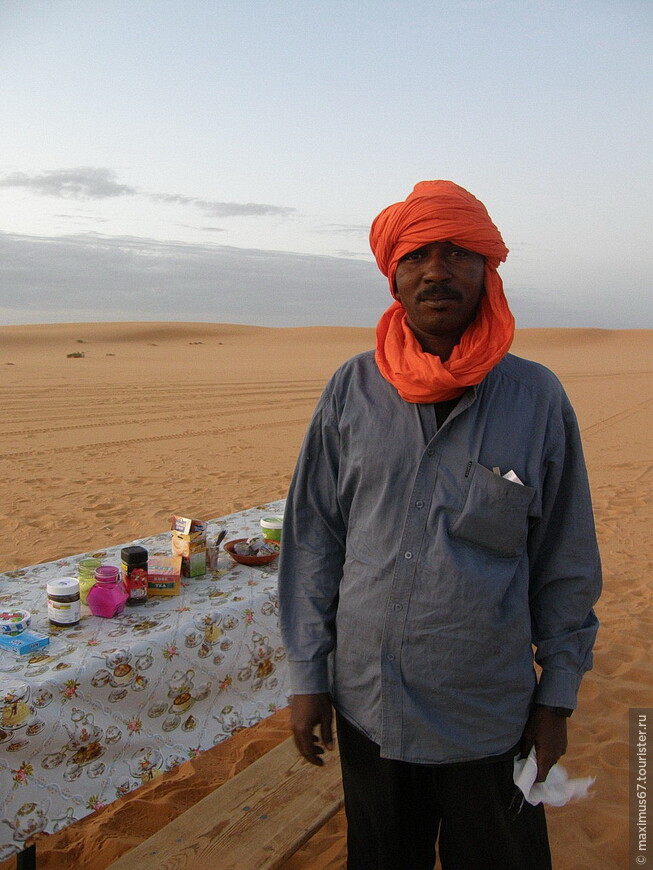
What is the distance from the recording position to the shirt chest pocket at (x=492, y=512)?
5.32 feet

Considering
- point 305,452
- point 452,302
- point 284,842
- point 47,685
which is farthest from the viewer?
point 284,842

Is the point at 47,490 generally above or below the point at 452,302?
below

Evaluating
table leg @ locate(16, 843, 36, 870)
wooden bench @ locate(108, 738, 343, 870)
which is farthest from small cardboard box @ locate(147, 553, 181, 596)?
table leg @ locate(16, 843, 36, 870)

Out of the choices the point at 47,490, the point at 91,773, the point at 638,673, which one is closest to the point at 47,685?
the point at 91,773

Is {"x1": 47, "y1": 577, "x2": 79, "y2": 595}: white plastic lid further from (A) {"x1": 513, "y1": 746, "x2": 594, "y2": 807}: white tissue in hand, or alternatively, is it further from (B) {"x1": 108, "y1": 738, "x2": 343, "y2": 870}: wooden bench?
(A) {"x1": 513, "y1": 746, "x2": 594, "y2": 807}: white tissue in hand

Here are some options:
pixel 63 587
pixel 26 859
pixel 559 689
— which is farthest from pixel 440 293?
pixel 26 859

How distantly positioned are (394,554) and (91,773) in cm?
133

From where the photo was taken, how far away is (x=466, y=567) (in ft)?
5.38

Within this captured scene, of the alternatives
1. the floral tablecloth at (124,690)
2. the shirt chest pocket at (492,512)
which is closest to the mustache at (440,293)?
the shirt chest pocket at (492,512)

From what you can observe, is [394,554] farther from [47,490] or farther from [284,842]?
[47,490]

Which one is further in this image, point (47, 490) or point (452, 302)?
point (47, 490)

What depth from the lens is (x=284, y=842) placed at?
2.60 metres

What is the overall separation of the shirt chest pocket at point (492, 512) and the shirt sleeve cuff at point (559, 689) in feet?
1.08

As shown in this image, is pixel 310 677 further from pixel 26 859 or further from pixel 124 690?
pixel 26 859
